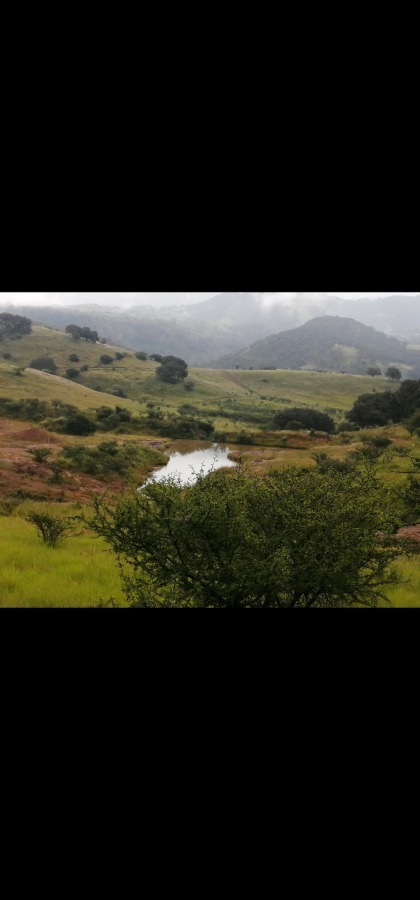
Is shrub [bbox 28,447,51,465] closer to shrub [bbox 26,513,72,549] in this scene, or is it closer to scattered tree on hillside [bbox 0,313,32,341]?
shrub [bbox 26,513,72,549]

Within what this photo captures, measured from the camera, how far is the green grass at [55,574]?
6.32m

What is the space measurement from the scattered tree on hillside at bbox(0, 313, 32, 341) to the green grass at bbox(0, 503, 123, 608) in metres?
96.0

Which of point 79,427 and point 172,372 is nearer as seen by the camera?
point 79,427

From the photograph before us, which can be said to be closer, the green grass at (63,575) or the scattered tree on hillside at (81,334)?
the green grass at (63,575)

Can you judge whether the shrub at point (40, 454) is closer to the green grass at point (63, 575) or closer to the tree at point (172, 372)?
the green grass at point (63, 575)

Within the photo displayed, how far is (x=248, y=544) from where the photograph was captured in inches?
209

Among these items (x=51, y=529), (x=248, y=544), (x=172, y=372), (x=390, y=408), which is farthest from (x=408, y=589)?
(x=172, y=372)

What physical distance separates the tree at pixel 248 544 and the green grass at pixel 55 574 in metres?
1.22

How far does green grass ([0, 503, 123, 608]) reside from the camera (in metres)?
6.32

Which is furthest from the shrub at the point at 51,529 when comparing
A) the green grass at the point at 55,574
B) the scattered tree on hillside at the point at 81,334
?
the scattered tree on hillside at the point at 81,334

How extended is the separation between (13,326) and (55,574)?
10370 cm

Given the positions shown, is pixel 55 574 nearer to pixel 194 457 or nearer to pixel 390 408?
pixel 194 457

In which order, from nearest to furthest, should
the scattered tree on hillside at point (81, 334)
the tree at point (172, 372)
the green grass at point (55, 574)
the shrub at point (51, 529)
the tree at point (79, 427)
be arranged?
the green grass at point (55, 574) → the shrub at point (51, 529) → the tree at point (79, 427) → the tree at point (172, 372) → the scattered tree on hillside at point (81, 334)

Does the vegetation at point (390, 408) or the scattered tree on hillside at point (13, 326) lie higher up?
the scattered tree on hillside at point (13, 326)
